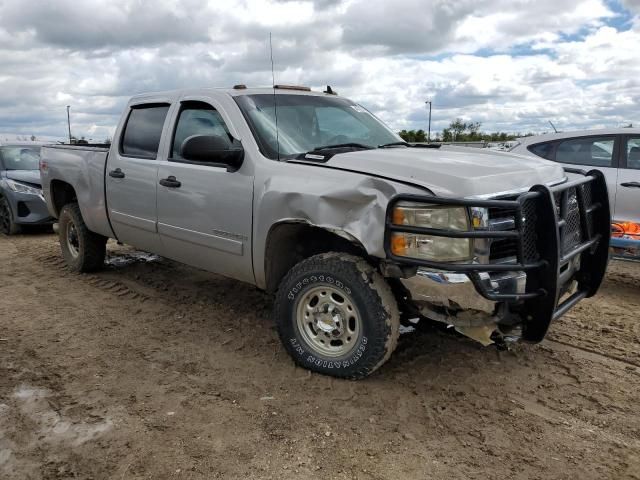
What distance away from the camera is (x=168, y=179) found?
4715 millimetres

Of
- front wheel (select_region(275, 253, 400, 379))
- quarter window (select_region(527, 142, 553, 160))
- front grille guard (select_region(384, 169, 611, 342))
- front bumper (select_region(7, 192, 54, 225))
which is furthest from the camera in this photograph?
front bumper (select_region(7, 192, 54, 225))

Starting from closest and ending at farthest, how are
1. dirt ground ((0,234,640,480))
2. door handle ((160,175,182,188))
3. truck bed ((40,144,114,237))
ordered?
1. dirt ground ((0,234,640,480))
2. door handle ((160,175,182,188))
3. truck bed ((40,144,114,237))

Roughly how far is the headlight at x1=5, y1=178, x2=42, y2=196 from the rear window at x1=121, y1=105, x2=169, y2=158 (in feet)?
15.6

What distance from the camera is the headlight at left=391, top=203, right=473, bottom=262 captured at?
314 cm

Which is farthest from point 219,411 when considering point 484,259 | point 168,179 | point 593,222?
point 593,222

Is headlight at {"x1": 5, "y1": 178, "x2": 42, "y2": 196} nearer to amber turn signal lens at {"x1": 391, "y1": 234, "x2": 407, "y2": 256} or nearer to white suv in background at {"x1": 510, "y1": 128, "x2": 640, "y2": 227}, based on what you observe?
white suv in background at {"x1": 510, "y1": 128, "x2": 640, "y2": 227}

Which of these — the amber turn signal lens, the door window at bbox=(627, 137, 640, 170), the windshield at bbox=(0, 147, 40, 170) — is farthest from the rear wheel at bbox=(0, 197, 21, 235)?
the door window at bbox=(627, 137, 640, 170)

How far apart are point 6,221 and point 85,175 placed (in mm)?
4684

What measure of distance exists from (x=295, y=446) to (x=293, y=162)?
6.05 ft

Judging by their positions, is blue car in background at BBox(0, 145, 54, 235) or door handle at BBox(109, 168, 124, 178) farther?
blue car in background at BBox(0, 145, 54, 235)

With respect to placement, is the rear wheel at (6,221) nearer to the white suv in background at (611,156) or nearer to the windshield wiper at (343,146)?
the windshield wiper at (343,146)

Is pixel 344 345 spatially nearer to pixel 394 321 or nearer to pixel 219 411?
pixel 394 321

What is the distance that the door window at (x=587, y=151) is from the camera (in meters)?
6.31

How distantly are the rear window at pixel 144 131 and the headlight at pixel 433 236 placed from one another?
2.74 meters
